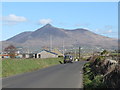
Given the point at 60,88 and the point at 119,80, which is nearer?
the point at 119,80

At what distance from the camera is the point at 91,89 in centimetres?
1675

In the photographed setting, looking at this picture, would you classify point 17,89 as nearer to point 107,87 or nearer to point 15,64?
point 107,87

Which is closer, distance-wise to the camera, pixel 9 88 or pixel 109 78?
pixel 109 78

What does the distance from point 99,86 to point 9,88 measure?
211 inches

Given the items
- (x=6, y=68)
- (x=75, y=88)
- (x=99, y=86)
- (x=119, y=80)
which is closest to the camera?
(x=119, y=80)

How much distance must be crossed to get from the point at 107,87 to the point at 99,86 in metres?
1.21

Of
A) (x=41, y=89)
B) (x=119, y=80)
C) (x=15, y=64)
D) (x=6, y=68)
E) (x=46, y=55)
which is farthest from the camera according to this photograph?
(x=46, y=55)

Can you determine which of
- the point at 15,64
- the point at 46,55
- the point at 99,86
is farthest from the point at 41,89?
the point at 46,55

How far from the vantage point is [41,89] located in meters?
17.2

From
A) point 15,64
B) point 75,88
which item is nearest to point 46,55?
point 15,64

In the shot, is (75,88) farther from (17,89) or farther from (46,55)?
(46,55)

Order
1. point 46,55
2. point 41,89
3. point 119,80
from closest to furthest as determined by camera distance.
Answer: point 119,80 < point 41,89 < point 46,55

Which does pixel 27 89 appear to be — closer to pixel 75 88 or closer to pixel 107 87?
pixel 75 88

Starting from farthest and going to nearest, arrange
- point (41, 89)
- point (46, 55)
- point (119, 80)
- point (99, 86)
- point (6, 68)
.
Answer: point (46, 55), point (6, 68), point (41, 89), point (99, 86), point (119, 80)
